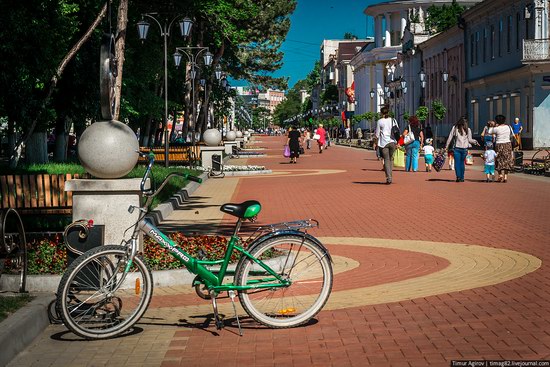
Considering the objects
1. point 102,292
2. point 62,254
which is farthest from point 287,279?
point 62,254

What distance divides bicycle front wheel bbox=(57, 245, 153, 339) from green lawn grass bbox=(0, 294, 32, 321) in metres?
0.50

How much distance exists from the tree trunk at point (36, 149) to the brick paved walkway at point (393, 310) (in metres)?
21.0

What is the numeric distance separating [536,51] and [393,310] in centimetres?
4756

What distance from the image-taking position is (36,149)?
37469 mm

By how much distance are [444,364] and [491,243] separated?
7.17m

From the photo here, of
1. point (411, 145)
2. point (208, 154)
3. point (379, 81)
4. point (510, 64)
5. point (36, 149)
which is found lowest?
point (208, 154)

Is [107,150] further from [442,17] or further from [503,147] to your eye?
[442,17]

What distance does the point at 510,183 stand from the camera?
27625mm

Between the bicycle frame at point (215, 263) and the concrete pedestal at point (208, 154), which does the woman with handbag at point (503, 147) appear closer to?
the concrete pedestal at point (208, 154)

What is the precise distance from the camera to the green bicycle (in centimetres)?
802

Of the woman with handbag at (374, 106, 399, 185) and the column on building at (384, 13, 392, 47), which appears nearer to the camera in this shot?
the woman with handbag at (374, 106, 399, 185)

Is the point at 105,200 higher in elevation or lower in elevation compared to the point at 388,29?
lower

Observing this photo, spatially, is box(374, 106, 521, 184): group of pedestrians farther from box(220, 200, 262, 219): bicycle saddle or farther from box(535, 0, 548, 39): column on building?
box(535, 0, 548, 39): column on building

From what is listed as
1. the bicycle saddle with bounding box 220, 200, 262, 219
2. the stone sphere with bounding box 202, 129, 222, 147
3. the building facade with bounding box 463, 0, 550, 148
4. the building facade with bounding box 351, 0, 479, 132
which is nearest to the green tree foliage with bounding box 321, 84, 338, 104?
the building facade with bounding box 351, 0, 479, 132
